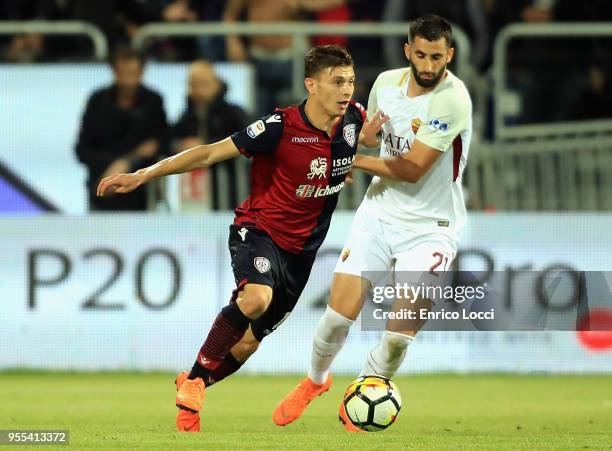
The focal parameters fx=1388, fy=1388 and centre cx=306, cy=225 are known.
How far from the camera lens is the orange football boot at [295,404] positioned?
28.4ft

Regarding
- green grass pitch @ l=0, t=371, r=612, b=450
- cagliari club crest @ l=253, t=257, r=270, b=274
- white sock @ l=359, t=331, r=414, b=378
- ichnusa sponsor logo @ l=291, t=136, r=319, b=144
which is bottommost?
green grass pitch @ l=0, t=371, r=612, b=450

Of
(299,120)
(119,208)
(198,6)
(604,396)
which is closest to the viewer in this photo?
(299,120)

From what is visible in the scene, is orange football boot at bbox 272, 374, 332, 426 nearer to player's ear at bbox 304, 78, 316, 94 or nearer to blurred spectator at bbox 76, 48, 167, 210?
player's ear at bbox 304, 78, 316, 94

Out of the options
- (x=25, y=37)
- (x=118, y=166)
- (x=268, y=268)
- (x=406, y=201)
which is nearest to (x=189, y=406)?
(x=268, y=268)

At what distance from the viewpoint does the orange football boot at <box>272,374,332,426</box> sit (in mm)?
8648

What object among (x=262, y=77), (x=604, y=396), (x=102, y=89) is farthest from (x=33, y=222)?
(x=604, y=396)

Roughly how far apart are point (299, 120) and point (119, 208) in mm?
5203

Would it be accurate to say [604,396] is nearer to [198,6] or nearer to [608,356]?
[608,356]

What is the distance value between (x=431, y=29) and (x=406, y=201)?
1102mm

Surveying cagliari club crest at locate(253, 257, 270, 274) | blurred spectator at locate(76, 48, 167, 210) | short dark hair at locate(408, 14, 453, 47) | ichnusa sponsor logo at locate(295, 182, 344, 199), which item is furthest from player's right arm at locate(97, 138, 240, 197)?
blurred spectator at locate(76, 48, 167, 210)

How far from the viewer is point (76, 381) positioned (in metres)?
12.2

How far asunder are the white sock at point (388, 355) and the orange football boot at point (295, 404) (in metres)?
0.37

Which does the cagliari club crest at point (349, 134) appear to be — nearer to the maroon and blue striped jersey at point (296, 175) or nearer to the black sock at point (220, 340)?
the maroon and blue striped jersey at point (296, 175)

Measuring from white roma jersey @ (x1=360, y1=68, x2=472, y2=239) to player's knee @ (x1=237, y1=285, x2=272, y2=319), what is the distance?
41.2 inches
